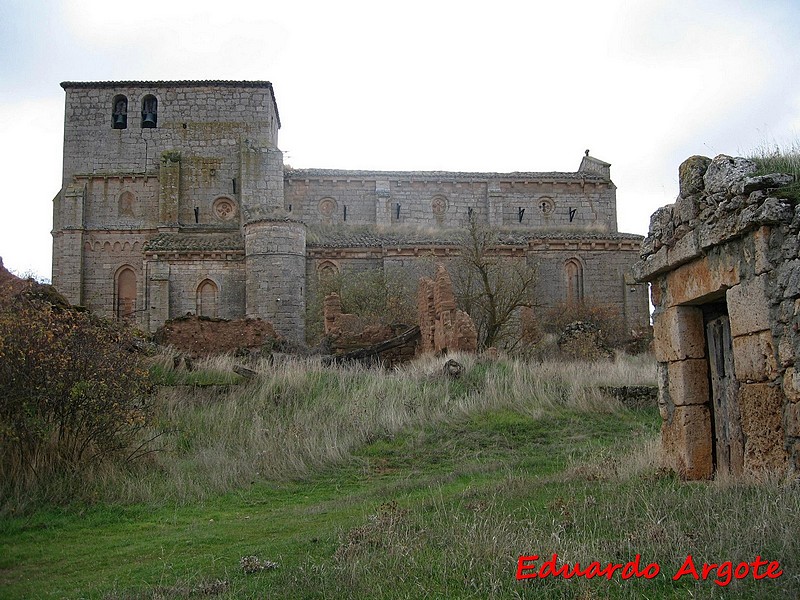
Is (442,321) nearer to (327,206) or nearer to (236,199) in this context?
(327,206)

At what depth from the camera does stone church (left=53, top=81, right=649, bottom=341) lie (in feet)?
104

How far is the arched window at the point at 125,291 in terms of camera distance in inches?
1293

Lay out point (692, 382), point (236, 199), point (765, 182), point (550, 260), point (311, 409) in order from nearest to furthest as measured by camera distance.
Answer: point (765, 182)
point (692, 382)
point (311, 409)
point (550, 260)
point (236, 199)

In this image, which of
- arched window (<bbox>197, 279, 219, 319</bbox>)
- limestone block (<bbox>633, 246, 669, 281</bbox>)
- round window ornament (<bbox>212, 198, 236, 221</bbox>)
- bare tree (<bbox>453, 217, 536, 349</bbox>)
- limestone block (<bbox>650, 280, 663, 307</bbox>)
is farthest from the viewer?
round window ornament (<bbox>212, 198, 236, 221</bbox>)

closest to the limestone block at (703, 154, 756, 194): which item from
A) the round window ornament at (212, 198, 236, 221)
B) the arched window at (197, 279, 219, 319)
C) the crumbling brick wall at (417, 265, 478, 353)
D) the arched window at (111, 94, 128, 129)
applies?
the crumbling brick wall at (417, 265, 478, 353)

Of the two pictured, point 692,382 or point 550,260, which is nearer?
point 692,382

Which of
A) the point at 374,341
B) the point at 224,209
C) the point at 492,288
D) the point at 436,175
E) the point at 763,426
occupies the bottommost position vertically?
the point at 763,426

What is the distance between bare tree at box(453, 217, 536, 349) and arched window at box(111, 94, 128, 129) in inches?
675

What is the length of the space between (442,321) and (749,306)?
37.6 ft

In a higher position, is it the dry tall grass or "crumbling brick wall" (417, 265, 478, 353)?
"crumbling brick wall" (417, 265, 478, 353)

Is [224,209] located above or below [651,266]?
above

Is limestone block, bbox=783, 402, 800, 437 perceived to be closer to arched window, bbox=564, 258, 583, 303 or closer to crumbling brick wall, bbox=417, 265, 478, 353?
crumbling brick wall, bbox=417, 265, 478, 353

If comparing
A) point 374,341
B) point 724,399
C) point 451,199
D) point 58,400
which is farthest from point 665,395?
point 451,199

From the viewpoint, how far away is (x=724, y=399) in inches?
269
